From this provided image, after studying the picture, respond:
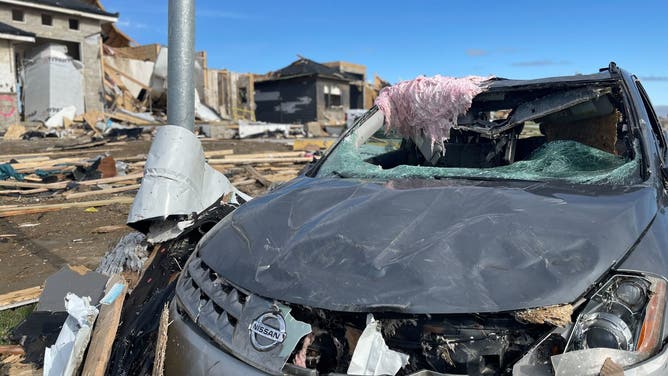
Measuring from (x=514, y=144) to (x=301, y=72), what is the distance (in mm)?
32529

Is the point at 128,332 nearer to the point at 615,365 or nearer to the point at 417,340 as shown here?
the point at 417,340

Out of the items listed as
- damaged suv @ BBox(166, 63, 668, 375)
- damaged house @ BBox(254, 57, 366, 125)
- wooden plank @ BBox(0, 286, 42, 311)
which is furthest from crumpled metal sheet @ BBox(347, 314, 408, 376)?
damaged house @ BBox(254, 57, 366, 125)

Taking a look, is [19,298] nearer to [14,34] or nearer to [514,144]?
[514,144]

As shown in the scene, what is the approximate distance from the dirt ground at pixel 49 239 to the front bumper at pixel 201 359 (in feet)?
11.0

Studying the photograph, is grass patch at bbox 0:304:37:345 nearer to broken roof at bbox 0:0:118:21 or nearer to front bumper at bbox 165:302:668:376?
front bumper at bbox 165:302:668:376

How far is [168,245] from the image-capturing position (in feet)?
11.5

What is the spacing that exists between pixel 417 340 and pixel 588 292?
566 mm

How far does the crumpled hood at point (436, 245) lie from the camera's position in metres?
1.67

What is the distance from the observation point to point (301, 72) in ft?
114

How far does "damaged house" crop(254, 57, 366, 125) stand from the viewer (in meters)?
34.8

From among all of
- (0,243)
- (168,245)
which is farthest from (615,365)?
(0,243)

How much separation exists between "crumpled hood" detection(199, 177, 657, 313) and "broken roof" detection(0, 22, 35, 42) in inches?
958

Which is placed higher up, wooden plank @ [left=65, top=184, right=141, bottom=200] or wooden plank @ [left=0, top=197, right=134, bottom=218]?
wooden plank @ [left=65, top=184, right=141, bottom=200]

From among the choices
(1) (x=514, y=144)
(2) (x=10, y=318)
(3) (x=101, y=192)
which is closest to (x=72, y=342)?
(2) (x=10, y=318)
